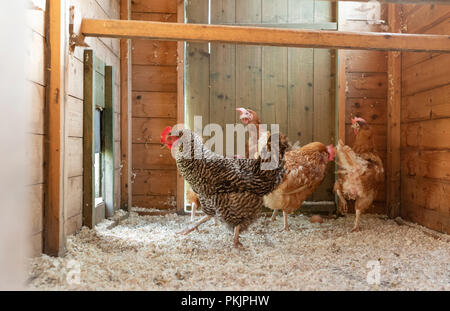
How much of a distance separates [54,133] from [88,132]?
65 centimetres

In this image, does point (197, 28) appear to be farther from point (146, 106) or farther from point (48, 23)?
point (146, 106)

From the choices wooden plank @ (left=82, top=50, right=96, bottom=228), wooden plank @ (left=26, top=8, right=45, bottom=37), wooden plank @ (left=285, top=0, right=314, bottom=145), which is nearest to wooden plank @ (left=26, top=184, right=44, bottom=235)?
wooden plank @ (left=82, top=50, right=96, bottom=228)

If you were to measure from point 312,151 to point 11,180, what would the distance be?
2.56 m

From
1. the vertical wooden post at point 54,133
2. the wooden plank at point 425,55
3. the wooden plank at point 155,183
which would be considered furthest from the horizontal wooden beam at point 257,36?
the wooden plank at point 155,183

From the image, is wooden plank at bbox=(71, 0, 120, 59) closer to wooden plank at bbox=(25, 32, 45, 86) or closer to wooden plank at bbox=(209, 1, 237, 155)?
wooden plank at bbox=(25, 32, 45, 86)

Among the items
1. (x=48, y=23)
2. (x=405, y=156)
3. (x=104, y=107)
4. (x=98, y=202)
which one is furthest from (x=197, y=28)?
(x=405, y=156)

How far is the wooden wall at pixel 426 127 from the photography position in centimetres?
285

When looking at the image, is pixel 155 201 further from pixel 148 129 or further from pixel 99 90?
pixel 99 90

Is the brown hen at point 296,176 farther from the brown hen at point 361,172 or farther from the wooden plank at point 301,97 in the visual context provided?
the wooden plank at point 301,97

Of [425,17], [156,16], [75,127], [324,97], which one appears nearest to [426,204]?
[324,97]

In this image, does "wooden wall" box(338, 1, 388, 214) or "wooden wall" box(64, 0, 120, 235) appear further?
"wooden wall" box(338, 1, 388, 214)

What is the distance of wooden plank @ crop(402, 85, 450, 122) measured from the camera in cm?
283

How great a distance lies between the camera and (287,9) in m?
3.75

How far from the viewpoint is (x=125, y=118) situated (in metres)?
3.52
